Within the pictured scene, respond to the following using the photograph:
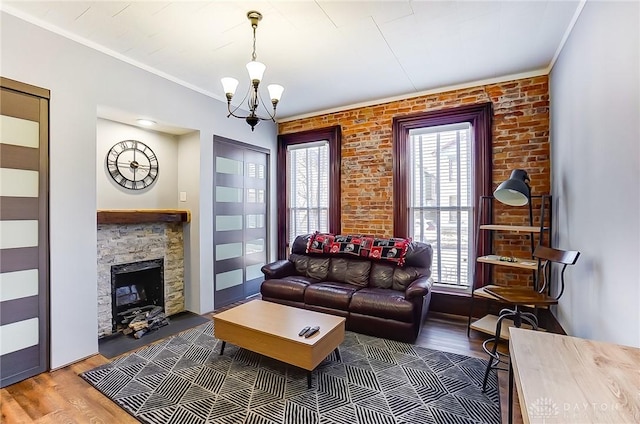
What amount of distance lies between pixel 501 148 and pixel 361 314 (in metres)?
2.56

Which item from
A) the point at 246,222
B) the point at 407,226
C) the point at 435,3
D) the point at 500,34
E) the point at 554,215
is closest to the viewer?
the point at 435,3

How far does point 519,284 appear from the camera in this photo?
351 centimetres

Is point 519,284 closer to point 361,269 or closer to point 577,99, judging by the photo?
point 361,269

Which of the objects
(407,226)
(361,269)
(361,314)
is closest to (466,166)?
(407,226)

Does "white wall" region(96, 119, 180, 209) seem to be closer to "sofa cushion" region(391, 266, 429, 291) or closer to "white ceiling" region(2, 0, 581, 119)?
"white ceiling" region(2, 0, 581, 119)

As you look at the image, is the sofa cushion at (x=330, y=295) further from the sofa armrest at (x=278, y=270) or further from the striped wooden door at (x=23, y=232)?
the striped wooden door at (x=23, y=232)

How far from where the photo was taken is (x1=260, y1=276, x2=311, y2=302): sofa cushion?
3660 millimetres

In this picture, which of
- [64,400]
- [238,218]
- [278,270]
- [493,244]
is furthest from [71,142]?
[493,244]

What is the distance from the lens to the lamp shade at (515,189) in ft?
8.94

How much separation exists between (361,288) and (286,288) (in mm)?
928

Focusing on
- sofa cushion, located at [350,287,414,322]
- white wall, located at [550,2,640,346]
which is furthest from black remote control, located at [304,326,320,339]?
white wall, located at [550,2,640,346]

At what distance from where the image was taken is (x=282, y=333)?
239 centimetres

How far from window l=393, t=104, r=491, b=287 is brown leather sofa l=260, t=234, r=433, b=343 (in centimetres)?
40

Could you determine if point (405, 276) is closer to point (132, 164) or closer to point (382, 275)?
point (382, 275)
